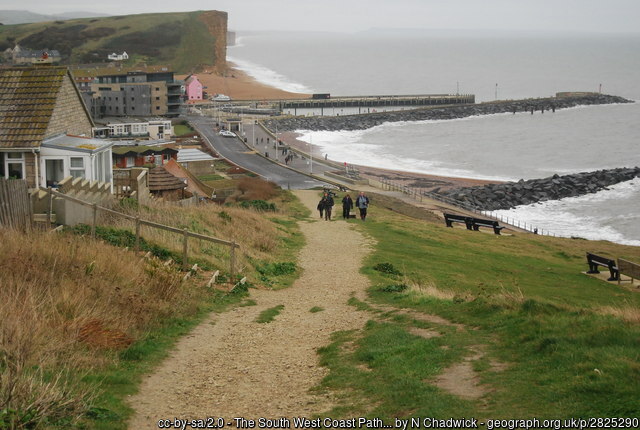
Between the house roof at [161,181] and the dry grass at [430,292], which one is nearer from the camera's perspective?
the dry grass at [430,292]

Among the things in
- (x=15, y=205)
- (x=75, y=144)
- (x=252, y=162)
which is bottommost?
(x=252, y=162)

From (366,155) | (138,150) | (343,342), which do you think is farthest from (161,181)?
(366,155)

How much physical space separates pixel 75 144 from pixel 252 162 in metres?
48.5

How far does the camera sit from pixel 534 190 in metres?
60.2

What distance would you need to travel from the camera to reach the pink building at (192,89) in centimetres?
13950

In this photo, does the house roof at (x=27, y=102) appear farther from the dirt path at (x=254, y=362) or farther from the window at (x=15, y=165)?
the dirt path at (x=254, y=362)

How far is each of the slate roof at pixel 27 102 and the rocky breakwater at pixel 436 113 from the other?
82.4m

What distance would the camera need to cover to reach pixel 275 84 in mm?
178750

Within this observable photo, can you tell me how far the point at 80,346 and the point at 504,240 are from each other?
23.2 metres

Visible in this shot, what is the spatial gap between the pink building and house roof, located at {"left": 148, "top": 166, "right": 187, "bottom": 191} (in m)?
113

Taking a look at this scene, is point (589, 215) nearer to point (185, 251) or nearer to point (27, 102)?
point (27, 102)


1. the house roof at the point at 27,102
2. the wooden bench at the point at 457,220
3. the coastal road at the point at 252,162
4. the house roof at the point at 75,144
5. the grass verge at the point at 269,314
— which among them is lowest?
the coastal road at the point at 252,162

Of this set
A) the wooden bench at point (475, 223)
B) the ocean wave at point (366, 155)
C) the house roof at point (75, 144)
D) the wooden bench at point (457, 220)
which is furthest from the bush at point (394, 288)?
the ocean wave at point (366, 155)

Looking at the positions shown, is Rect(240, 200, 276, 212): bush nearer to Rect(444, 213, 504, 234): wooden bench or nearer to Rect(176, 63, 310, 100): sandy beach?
Rect(444, 213, 504, 234): wooden bench
